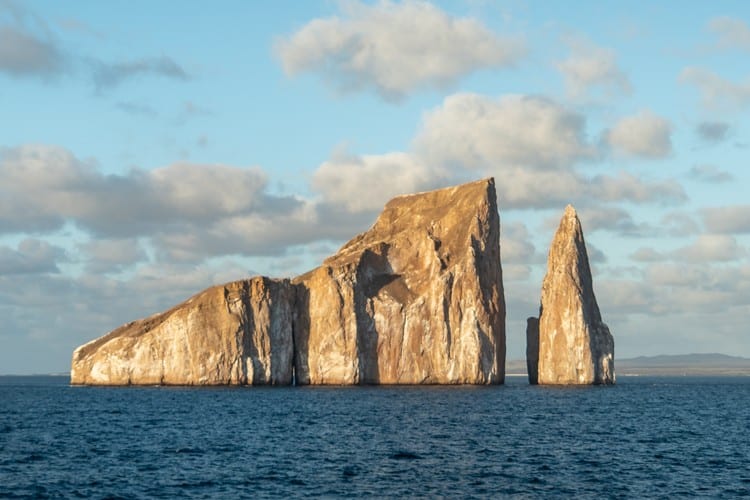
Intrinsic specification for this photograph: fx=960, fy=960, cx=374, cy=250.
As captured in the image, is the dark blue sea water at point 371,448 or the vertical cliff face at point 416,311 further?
the vertical cliff face at point 416,311

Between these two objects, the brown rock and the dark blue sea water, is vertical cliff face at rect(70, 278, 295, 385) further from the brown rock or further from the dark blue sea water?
the brown rock

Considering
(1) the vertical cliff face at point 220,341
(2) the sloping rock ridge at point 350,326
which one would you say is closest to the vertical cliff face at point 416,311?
(2) the sloping rock ridge at point 350,326

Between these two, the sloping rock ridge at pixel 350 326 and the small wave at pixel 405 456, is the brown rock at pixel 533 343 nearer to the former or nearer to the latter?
the sloping rock ridge at pixel 350 326

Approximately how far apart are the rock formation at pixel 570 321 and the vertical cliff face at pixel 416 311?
6529 millimetres

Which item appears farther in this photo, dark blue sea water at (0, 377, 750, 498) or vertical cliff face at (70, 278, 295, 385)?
vertical cliff face at (70, 278, 295, 385)

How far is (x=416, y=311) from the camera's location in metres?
130

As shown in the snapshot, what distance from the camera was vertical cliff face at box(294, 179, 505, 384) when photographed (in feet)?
420

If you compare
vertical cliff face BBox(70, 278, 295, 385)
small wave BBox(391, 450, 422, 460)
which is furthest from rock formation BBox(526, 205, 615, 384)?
small wave BBox(391, 450, 422, 460)

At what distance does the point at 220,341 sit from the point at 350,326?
1732cm

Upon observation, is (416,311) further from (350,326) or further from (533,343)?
(533,343)

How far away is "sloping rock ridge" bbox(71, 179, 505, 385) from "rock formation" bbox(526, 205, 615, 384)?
259 inches

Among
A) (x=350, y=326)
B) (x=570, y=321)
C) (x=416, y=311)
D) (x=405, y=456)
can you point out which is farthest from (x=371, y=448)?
(x=570, y=321)

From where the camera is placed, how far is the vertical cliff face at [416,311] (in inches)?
5034

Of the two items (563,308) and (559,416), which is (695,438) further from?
(563,308)
